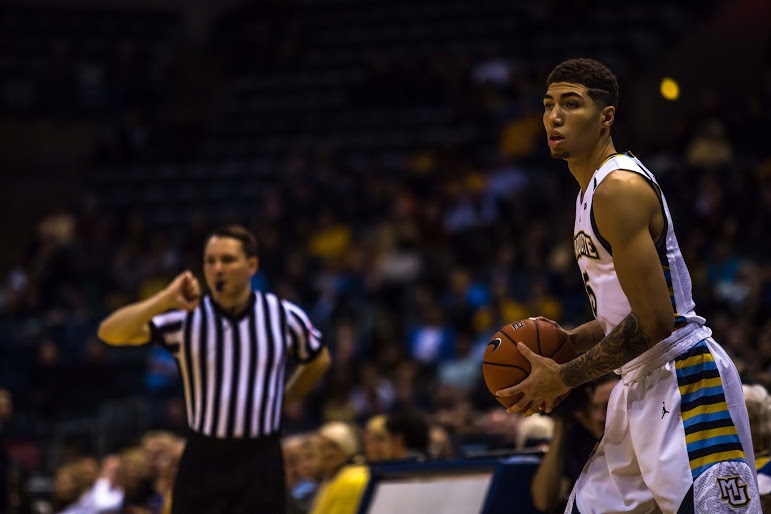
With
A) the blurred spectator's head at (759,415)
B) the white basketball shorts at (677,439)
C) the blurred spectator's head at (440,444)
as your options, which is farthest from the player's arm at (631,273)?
the blurred spectator's head at (440,444)

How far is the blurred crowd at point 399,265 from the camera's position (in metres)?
11.6

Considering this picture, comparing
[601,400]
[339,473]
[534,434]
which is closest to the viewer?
[601,400]

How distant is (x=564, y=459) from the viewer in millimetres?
5672

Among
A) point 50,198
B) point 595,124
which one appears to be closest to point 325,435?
point 595,124

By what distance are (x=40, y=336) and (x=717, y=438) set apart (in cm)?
1221

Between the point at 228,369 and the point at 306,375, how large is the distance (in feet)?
1.76

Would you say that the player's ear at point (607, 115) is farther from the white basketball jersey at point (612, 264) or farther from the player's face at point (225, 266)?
the player's face at point (225, 266)

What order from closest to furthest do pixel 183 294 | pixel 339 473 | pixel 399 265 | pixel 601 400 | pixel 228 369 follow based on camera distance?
pixel 601 400
pixel 183 294
pixel 228 369
pixel 339 473
pixel 399 265

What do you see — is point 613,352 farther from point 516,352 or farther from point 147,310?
point 147,310

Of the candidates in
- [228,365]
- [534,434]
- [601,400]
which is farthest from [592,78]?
[534,434]

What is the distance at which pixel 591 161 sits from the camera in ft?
13.9

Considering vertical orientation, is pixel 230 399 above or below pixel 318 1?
below

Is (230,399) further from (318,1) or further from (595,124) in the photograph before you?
(318,1)

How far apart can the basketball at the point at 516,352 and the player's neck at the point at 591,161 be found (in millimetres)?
506
